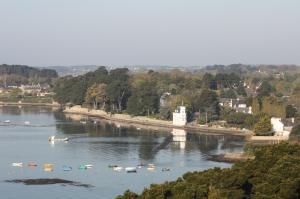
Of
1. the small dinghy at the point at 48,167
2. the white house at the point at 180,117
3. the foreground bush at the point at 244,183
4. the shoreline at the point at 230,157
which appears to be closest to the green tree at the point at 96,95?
the white house at the point at 180,117

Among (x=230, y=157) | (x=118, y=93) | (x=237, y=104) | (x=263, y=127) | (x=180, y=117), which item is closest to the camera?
(x=230, y=157)

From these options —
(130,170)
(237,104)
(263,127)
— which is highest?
(237,104)

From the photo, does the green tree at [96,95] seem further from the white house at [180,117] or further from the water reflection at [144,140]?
the white house at [180,117]

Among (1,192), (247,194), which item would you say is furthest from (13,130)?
(247,194)

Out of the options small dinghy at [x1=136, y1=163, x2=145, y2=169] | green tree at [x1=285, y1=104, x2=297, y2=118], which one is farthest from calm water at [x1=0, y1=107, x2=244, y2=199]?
green tree at [x1=285, y1=104, x2=297, y2=118]

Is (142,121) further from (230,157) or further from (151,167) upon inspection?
(151,167)

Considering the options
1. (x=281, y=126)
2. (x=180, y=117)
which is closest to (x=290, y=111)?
(x=281, y=126)

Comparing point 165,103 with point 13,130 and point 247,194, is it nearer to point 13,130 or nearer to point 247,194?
point 13,130
